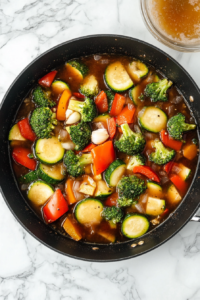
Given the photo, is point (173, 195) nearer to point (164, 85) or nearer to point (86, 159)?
point (86, 159)

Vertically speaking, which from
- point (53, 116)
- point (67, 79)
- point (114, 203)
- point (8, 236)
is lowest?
point (8, 236)

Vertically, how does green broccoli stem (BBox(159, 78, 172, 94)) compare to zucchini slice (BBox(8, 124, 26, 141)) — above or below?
above

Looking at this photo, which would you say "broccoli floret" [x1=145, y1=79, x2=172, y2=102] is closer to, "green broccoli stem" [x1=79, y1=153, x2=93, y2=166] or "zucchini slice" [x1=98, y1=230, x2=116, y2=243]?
"green broccoli stem" [x1=79, y1=153, x2=93, y2=166]

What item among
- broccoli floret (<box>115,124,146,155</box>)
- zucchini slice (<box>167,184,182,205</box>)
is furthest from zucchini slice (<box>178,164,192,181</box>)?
broccoli floret (<box>115,124,146,155</box>)

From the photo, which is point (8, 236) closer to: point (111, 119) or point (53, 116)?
point (53, 116)

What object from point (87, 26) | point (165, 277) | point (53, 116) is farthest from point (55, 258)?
point (87, 26)

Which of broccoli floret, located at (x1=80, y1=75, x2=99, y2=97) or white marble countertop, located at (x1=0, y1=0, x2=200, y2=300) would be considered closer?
broccoli floret, located at (x1=80, y1=75, x2=99, y2=97)
